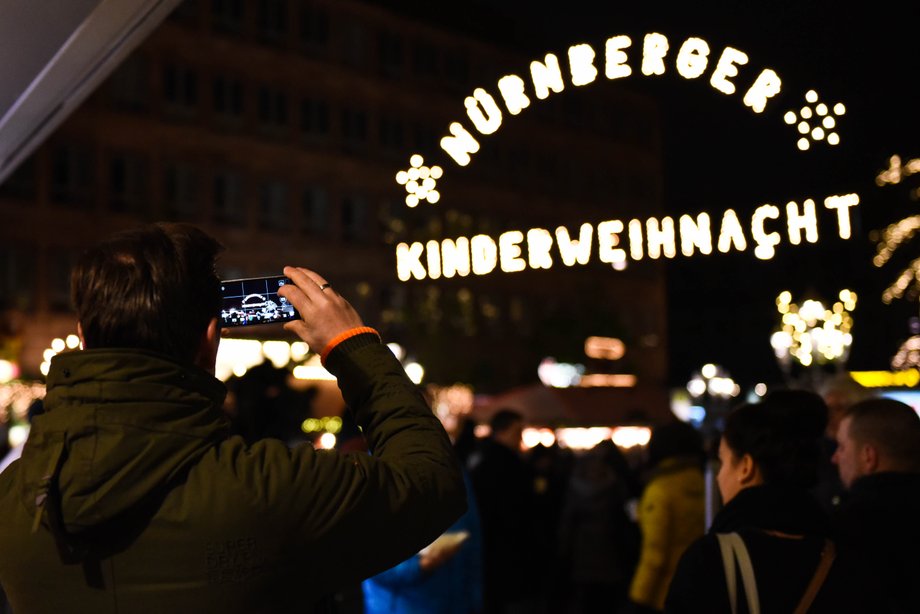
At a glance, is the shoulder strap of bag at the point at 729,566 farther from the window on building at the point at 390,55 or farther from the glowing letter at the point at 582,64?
the window on building at the point at 390,55

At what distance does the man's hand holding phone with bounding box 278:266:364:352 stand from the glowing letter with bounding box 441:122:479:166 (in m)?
3.96

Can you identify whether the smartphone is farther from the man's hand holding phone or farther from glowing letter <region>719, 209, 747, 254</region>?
glowing letter <region>719, 209, 747, 254</region>

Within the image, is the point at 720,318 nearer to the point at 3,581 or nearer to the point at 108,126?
the point at 108,126

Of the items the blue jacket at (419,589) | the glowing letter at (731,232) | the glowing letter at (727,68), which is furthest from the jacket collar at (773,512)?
the glowing letter at (727,68)

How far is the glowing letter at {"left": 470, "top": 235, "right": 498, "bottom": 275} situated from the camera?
228 inches

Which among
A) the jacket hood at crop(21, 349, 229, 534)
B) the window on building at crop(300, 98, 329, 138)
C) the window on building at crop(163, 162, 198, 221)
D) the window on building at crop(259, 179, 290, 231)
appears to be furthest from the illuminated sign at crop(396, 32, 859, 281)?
the window on building at crop(300, 98, 329, 138)

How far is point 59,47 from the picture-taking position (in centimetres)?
510

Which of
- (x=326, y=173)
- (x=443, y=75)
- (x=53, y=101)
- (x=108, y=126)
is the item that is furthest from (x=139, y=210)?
(x=53, y=101)

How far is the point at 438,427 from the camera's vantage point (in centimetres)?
200

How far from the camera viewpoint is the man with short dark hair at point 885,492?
11.2 ft

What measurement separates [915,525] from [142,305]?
2631mm

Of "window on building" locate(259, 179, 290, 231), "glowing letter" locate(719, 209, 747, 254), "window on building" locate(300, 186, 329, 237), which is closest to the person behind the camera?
"glowing letter" locate(719, 209, 747, 254)

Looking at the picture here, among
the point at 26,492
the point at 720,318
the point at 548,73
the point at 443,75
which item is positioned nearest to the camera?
the point at 26,492

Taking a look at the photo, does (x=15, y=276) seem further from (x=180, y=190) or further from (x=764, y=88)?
(x=764, y=88)
